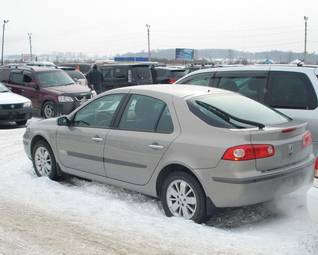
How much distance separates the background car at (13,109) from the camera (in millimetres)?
13711

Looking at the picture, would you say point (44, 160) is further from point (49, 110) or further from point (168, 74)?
point (168, 74)

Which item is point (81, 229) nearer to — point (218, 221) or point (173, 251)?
point (173, 251)

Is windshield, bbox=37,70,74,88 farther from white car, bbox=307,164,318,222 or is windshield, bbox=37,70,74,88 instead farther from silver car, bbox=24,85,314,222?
white car, bbox=307,164,318,222

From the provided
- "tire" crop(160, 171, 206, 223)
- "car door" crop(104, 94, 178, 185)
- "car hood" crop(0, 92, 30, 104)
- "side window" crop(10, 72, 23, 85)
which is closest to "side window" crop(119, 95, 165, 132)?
"car door" crop(104, 94, 178, 185)

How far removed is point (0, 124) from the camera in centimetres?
1459

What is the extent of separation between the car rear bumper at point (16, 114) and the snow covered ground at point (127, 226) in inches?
280

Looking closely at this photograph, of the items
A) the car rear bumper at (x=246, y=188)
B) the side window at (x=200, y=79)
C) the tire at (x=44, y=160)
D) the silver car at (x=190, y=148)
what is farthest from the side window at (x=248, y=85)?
the tire at (x=44, y=160)

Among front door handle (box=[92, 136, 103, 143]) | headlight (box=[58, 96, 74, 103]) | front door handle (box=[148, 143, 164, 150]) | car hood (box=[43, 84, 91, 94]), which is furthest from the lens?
car hood (box=[43, 84, 91, 94])

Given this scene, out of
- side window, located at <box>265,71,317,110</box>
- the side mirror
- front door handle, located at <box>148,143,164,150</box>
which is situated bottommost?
front door handle, located at <box>148,143,164,150</box>

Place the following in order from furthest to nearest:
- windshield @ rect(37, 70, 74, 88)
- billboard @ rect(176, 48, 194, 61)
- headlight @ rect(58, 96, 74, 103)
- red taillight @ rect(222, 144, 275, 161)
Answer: billboard @ rect(176, 48, 194, 61) → windshield @ rect(37, 70, 74, 88) → headlight @ rect(58, 96, 74, 103) → red taillight @ rect(222, 144, 275, 161)

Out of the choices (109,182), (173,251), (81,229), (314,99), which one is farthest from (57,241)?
Result: (314,99)

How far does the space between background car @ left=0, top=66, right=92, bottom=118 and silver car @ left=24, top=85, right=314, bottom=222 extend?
354 inches

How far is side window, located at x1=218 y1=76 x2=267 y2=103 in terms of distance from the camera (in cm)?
750

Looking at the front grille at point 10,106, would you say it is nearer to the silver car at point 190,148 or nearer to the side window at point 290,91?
the silver car at point 190,148
